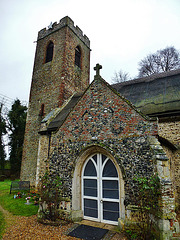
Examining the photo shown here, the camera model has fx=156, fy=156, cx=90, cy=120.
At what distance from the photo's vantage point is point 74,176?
6496 millimetres

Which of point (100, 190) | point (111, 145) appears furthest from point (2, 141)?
point (111, 145)

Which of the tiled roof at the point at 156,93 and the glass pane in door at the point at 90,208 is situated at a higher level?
the tiled roof at the point at 156,93

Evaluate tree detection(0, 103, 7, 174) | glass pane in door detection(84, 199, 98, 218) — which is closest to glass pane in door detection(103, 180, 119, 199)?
glass pane in door detection(84, 199, 98, 218)

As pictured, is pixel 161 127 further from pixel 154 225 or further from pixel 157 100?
pixel 154 225

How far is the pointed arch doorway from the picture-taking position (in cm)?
588

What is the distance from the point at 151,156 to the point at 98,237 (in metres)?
3.07

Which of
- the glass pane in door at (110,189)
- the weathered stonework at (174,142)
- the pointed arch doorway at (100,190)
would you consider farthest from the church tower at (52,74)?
the glass pane in door at (110,189)

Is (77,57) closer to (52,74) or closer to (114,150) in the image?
(52,74)

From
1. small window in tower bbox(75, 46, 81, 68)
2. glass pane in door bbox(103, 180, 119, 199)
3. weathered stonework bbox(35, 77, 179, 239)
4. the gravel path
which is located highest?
small window in tower bbox(75, 46, 81, 68)

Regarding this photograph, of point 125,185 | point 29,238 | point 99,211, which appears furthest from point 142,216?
point 29,238

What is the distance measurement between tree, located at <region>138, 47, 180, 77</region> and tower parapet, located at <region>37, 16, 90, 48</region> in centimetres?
975

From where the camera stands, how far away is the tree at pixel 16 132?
25453mm

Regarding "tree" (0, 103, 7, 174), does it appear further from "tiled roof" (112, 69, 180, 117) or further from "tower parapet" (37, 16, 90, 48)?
"tiled roof" (112, 69, 180, 117)

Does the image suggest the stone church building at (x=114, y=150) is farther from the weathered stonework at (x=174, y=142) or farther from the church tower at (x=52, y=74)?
the church tower at (x=52, y=74)
